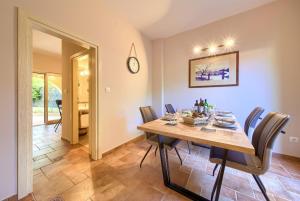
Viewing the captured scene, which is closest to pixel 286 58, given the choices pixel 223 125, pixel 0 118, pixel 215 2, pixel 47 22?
pixel 215 2

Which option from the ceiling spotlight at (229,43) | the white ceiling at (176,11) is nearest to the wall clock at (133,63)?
the white ceiling at (176,11)

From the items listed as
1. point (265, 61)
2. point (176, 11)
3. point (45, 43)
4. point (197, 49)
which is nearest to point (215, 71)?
point (197, 49)

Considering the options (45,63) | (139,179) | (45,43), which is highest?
(45,43)

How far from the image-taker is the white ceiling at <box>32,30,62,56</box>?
3.41m

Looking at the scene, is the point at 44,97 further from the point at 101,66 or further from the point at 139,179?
the point at 139,179

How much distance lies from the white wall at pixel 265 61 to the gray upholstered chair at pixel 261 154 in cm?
145

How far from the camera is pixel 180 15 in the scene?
265 centimetres

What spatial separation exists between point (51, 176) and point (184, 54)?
3528mm

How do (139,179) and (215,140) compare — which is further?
(139,179)

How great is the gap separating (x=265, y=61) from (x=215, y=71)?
838 millimetres

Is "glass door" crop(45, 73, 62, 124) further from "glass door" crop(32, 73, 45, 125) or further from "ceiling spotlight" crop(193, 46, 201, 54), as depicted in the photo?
"ceiling spotlight" crop(193, 46, 201, 54)

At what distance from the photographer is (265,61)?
7.80 ft

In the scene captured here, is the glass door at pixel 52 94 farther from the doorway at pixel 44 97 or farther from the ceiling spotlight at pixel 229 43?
the ceiling spotlight at pixel 229 43

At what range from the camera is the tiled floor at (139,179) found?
1454 millimetres
